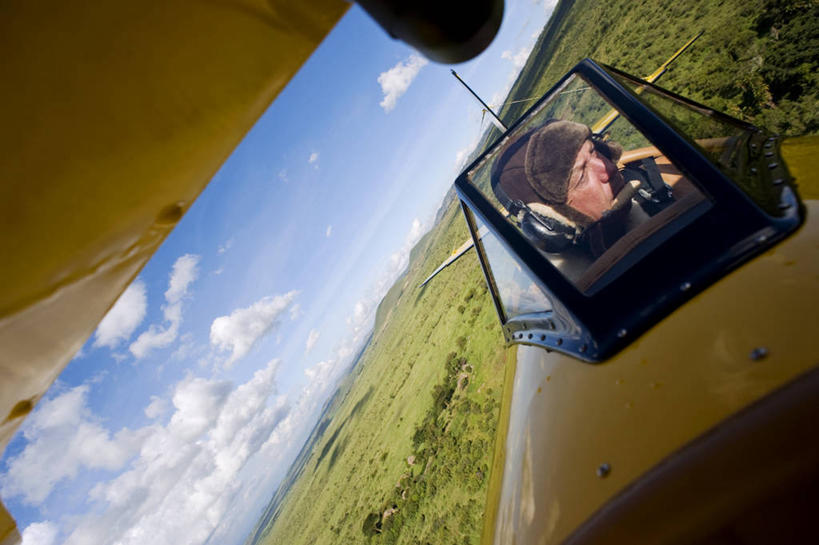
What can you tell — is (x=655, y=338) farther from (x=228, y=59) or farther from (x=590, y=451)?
(x=228, y=59)

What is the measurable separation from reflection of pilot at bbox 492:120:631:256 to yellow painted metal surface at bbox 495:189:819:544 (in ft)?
3.49

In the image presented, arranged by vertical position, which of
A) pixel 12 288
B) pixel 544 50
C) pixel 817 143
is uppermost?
pixel 544 50

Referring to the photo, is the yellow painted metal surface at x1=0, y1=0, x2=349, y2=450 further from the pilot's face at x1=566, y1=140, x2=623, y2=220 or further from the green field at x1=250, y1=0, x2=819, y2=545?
→ the green field at x1=250, y1=0, x2=819, y2=545

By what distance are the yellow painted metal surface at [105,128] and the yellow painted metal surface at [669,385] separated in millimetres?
1637

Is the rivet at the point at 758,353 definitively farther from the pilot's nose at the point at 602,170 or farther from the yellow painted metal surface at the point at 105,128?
the pilot's nose at the point at 602,170

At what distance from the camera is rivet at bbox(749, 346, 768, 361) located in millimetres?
1032

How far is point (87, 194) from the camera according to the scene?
38.2 inches

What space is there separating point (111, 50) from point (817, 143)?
3.77 m

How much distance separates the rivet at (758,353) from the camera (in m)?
1.03

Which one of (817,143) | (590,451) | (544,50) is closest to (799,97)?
(817,143)

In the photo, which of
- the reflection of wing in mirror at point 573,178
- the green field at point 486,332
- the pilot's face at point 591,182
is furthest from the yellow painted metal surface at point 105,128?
the green field at point 486,332

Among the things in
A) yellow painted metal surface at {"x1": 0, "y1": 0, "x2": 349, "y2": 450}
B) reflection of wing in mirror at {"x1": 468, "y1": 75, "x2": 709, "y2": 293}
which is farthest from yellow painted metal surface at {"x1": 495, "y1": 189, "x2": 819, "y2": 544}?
yellow painted metal surface at {"x1": 0, "y1": 0, "x2": 349, "y2": 450}

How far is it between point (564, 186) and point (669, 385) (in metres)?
1.87

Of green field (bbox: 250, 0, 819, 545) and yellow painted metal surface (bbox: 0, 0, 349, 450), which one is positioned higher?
yellow painted metal surface (bbox: 0, 0, 349, 450)
